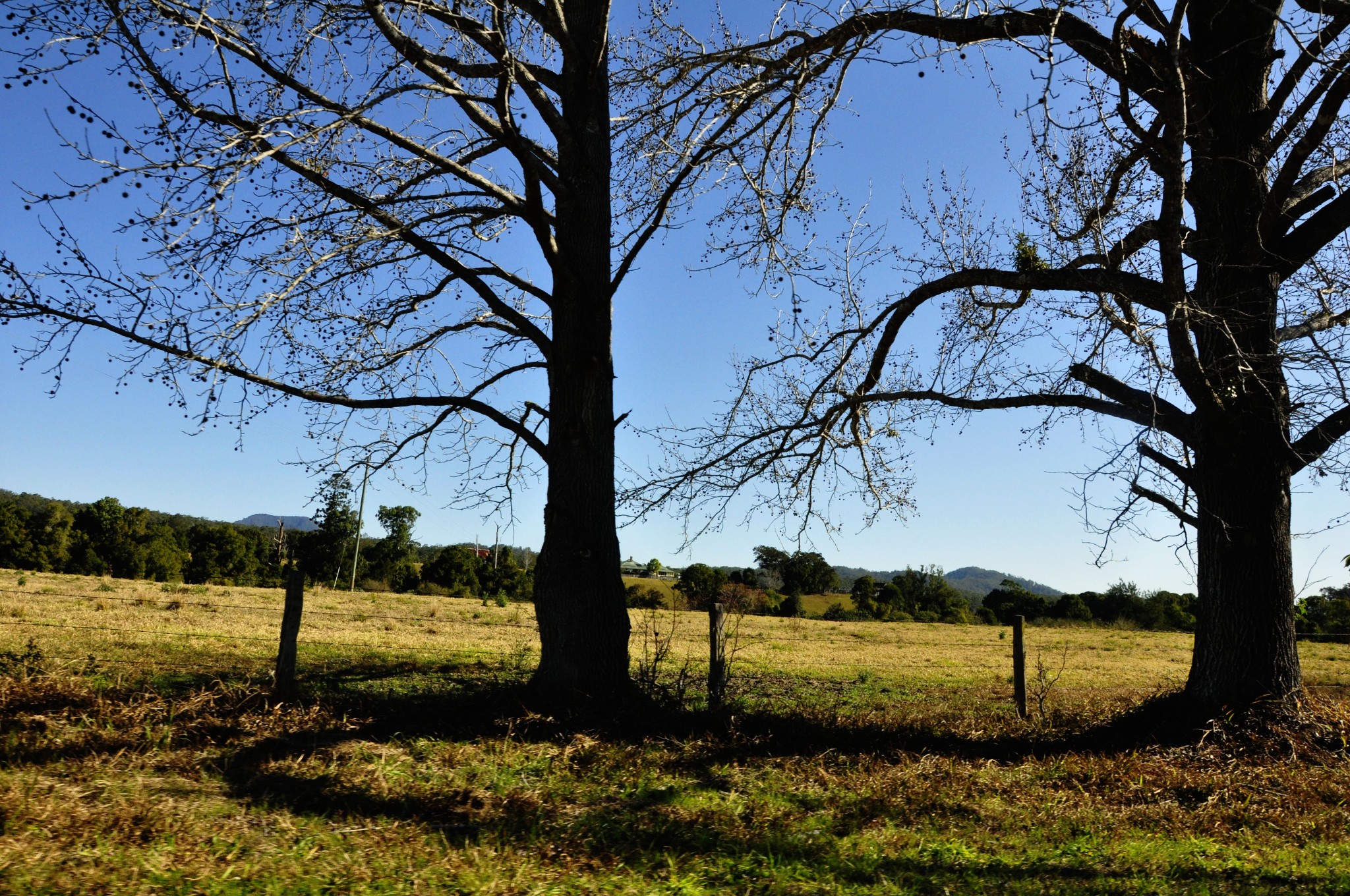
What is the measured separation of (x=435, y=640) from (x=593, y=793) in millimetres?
11721

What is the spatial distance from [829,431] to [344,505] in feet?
20.0

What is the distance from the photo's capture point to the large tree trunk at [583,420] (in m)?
8.34

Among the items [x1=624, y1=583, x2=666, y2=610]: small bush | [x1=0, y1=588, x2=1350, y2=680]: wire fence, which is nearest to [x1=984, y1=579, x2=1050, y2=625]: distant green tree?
[x1=624, y1=583, x2=666, y2=610]: small bush

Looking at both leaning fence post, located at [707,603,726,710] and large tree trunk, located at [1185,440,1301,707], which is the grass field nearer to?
large tree trunk, located at [1185,440,1301,707]

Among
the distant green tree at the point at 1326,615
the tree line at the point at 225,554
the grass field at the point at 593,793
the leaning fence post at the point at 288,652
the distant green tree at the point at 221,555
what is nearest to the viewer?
the grass field at the point at 593,793

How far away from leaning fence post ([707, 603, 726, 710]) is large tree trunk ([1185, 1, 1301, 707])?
4.87 meters

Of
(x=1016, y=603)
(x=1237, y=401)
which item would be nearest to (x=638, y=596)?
(x=1237, y=401)

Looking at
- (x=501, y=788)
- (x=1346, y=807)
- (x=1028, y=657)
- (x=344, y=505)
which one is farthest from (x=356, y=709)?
(x=1028, y=657)

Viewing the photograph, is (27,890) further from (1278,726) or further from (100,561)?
(100,561)

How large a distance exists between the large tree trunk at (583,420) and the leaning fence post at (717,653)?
1398 millimetres

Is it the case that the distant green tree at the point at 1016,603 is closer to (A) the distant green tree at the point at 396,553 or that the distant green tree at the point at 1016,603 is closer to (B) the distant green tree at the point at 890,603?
(B) the distant green tree at the point at 890,603

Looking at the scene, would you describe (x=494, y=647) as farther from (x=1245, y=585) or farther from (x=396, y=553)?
(x=396, y=553)

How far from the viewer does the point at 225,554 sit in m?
54.7

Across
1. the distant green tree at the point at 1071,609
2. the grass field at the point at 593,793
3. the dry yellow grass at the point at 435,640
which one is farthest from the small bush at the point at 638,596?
the distant green tree at the point at 1071,609
